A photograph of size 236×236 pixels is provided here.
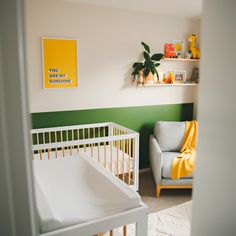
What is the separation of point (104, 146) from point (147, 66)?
146 centimetres

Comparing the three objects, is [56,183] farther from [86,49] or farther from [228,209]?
[86,49]

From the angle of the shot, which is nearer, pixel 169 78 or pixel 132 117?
pixel 132 117

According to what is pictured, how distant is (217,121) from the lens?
56 cm

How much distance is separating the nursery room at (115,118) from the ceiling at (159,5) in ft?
0.08

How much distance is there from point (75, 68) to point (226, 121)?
10.5 feet

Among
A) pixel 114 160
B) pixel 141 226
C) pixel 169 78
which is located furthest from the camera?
pixel 169 78

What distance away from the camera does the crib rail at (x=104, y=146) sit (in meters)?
3.09

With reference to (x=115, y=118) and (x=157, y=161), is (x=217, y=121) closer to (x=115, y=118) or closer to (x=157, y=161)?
(x=157, y=161)

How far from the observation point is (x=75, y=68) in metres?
3.56

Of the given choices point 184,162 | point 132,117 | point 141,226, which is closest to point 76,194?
point 141,226

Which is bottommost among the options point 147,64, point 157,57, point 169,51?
point 147,64

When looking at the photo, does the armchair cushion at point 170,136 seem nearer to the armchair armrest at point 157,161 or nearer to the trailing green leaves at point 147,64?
the armchair armrest at point 157,161

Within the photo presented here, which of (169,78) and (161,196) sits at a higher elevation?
(169,78)

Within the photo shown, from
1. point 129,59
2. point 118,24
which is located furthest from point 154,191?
point 118,24
